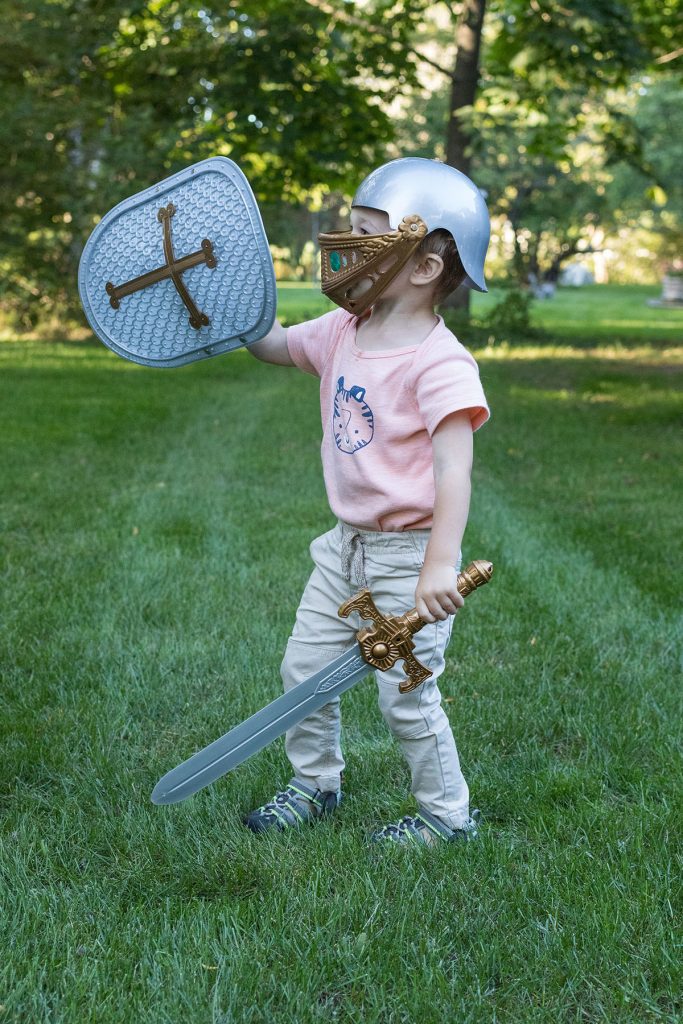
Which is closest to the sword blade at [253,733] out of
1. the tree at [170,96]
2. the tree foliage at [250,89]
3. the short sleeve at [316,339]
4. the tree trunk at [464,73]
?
the short sleeve at [316,339]

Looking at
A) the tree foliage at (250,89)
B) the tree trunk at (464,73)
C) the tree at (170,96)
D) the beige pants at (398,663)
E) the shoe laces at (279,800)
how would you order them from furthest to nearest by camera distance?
the tree trunk at (464,73) → the tree at (170,96) → the tree foliage at (250,89) → the shoe laces at (279,800) → the beige pants at (398,663)

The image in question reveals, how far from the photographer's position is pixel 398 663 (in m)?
2.71

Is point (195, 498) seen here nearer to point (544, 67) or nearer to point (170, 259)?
point (170, 259)

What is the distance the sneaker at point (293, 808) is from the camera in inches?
110

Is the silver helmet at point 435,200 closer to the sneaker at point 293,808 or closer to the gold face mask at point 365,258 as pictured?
the gold face mask at point 365,258

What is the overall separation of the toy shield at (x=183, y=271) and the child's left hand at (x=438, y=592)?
673 millimetres

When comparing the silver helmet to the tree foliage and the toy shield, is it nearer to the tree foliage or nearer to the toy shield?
the toy shield

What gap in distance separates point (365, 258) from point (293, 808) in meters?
1.36

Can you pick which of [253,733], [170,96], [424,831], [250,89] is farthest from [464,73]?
[253,733]

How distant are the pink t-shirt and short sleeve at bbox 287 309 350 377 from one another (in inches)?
1.5

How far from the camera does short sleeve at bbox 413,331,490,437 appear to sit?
239 centimetres

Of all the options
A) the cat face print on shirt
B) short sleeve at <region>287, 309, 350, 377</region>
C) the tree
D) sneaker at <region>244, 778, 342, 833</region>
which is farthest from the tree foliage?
sneaker at <region>244, 778, 342, 833</region>

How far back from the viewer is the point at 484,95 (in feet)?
40.9

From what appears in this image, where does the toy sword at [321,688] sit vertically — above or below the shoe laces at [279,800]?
above
